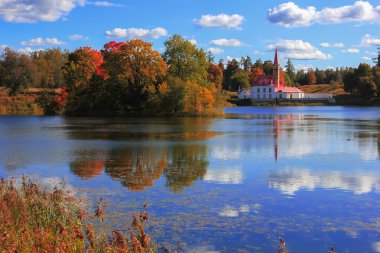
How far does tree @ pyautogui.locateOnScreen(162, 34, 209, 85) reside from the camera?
74625 millimetres

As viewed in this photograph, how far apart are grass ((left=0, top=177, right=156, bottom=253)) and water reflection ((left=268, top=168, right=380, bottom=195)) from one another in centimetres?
683

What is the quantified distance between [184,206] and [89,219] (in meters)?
2.80

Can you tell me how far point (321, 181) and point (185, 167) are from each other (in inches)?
239

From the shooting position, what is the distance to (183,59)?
247 feet

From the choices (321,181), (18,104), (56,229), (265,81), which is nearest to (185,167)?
(321,181)

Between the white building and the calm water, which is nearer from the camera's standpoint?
the calm water

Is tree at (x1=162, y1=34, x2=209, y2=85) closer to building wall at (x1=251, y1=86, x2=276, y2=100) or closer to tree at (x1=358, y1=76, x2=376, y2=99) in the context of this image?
tree at (x1=358, y1=76, x2=376, y2=99)

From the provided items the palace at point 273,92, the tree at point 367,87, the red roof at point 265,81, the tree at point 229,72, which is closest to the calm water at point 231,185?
the tree at point 367,87

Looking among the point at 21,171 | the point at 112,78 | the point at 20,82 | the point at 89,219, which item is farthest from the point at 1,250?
the point at 20,82

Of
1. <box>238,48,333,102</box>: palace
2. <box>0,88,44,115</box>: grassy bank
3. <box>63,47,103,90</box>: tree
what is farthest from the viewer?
<box>238,48,333,102</box>: palace

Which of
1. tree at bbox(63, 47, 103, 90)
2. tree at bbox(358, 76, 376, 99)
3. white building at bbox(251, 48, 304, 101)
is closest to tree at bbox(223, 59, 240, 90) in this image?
white building at bbox(251, 48, 304, 101)

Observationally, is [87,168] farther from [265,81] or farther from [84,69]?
[265,81]

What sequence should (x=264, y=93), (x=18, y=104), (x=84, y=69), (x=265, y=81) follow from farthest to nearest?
(x=265, y=81) → (x=264, y=93) → (x=18, y=104) → (x=84, y=69)

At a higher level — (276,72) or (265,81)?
(276,72)
